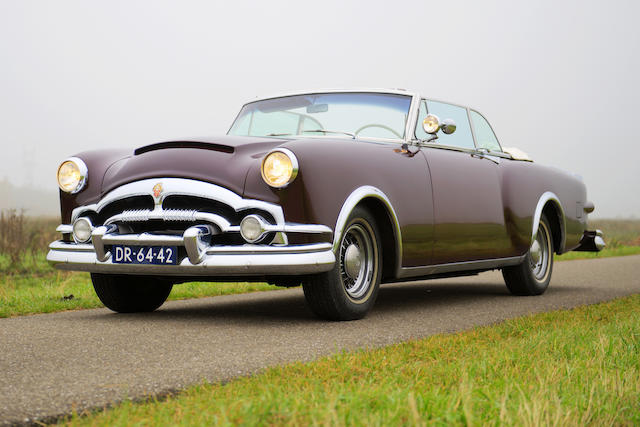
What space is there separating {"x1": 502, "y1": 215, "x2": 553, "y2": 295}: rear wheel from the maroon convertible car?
0.42 meters

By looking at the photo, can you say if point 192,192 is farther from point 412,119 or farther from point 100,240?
point 412,119

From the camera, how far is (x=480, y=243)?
255 inches

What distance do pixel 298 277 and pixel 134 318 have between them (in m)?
1.22

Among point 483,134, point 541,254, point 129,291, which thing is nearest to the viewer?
point 129,291

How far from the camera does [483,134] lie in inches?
295

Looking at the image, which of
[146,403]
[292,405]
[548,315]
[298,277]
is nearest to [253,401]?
[292,405]

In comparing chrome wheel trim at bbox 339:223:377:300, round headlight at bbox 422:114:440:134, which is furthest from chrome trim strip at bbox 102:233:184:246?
round headlight at bbox 422:114:440:134

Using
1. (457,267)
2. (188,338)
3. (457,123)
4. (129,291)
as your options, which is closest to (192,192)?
(188,338)

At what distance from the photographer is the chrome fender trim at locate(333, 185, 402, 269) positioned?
480 cm

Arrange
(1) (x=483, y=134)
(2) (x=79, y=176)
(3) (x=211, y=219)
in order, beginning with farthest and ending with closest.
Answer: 1. (1) (x=483, y=134)
2. (2) (x=79, y=176)
3. (3) (x=211, y=219)

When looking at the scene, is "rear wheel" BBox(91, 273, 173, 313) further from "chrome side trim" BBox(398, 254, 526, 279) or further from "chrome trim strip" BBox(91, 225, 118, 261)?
"chrome side trim" BBox(398, 254, 526, 279)

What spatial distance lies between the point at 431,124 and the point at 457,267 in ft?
3.70

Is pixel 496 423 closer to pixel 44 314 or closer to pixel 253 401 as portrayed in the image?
pixel 253 401

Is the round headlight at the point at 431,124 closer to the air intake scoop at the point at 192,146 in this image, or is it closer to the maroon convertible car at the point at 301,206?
the maroon convertible car at the point at 301,206
